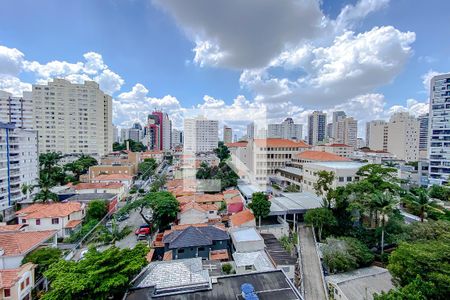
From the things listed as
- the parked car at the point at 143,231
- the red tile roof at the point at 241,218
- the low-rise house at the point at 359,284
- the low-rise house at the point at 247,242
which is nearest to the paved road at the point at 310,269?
the low-rise house at the point at 359,284

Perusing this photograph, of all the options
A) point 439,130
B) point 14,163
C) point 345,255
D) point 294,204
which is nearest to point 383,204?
point 345,255

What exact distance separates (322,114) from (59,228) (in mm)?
93860

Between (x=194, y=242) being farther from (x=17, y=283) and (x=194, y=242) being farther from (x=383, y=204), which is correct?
(x=383, y=204)

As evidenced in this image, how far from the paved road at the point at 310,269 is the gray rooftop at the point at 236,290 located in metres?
3.22

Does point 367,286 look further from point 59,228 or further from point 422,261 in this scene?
point 59,228

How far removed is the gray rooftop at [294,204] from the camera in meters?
18.2

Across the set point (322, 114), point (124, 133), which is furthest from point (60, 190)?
point (322, 114)

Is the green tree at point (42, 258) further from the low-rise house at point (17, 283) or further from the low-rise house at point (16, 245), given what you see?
the low-rise house at point (17, 283)

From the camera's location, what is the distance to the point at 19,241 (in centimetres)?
1323

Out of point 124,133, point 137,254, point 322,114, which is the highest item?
point 322,114

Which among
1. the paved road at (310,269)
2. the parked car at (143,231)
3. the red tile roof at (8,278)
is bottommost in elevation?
the parked car at (143,231)

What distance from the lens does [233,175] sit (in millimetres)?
30906

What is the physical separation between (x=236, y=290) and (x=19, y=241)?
13.3 m

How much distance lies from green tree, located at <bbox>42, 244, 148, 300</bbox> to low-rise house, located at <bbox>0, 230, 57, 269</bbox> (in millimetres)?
5233
